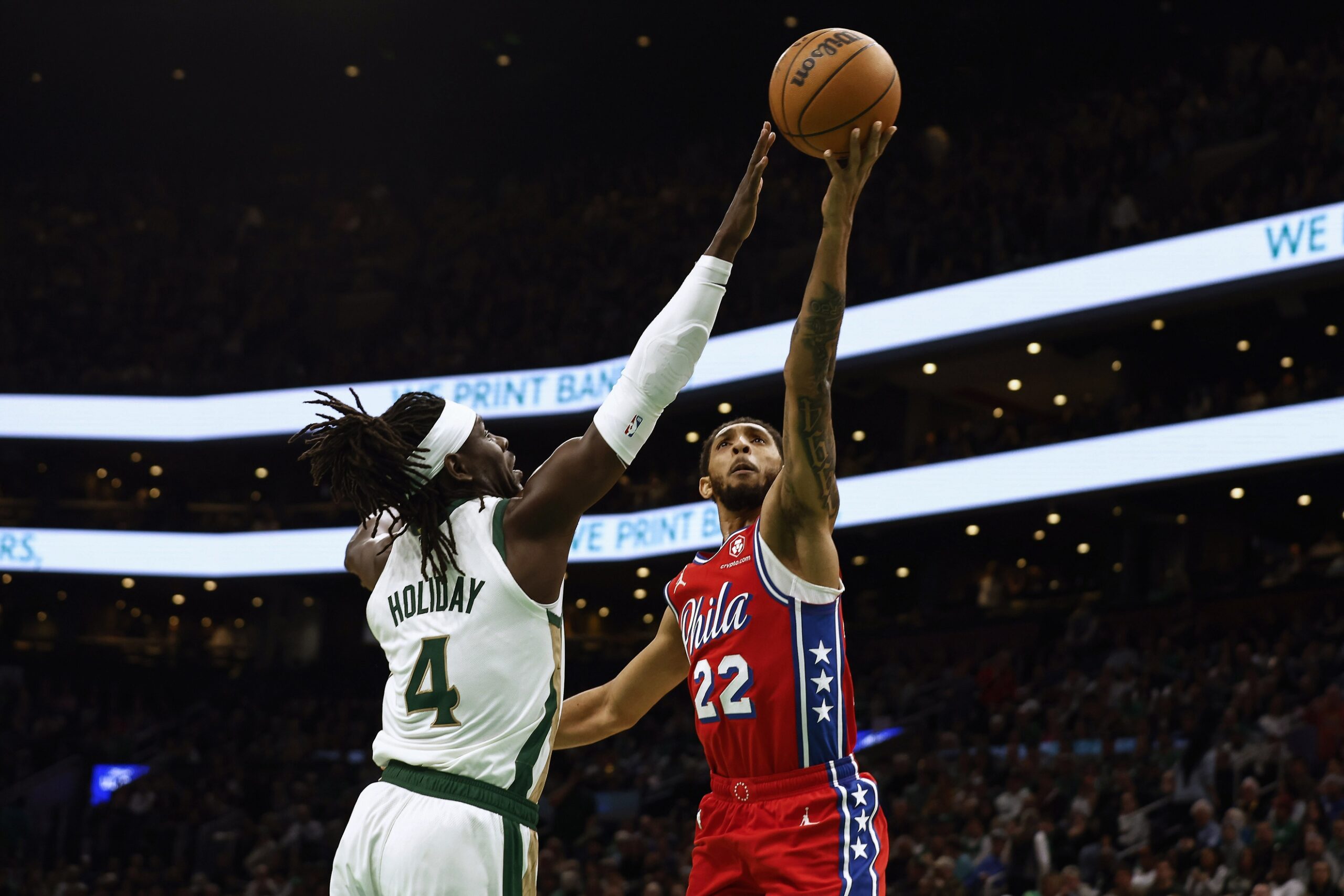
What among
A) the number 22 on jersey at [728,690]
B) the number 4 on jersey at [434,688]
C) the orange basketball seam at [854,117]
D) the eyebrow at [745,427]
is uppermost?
the orange basketball seam at [854,117]

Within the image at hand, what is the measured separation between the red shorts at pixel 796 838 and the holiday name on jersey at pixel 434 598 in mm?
1282

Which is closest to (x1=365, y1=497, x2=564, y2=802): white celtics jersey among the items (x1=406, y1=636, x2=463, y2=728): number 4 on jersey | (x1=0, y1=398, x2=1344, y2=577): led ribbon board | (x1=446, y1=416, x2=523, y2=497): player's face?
(x1=406, y1=636, x2=463, y2=728): number 4 on jersey

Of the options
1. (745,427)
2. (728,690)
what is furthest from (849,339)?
(728,690)

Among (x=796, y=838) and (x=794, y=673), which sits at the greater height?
(x=794, y=673)

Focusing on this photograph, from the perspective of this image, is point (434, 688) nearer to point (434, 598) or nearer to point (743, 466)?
point (434, 598)

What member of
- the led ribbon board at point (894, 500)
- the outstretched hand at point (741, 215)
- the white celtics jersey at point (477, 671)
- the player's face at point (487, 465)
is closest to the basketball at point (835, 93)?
the outstretched hand at point (741, 215)

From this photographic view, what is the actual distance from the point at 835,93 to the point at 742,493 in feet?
4.33

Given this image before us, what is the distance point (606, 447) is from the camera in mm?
3398

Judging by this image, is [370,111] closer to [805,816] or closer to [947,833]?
[947,833]

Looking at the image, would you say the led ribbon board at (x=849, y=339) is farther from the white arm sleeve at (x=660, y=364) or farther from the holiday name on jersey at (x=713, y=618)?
the white arm sleeve at (x=660, y=364)

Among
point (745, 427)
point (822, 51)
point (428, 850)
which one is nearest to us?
point (428, 850)

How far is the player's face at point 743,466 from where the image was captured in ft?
15.6

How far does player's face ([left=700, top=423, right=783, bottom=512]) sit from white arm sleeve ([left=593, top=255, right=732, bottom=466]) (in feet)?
3.63

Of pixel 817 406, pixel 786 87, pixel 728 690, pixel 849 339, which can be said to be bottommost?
pixel 728 690
